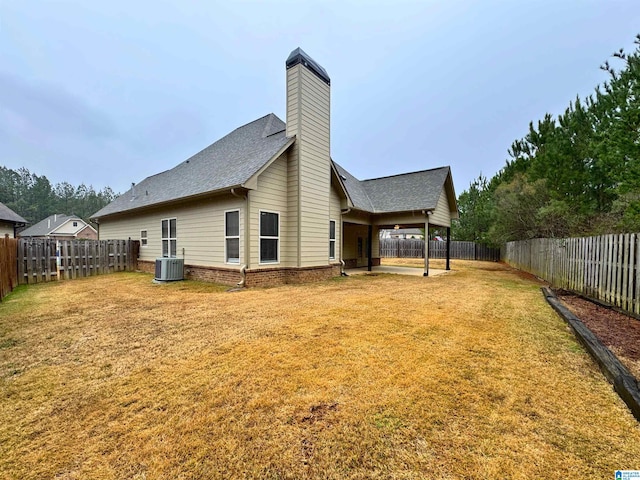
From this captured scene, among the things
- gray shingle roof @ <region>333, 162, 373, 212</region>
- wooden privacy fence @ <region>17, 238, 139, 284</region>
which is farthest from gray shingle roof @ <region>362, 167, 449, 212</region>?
wooden privacy fence @ <region>17, 238, 139, 284</region>

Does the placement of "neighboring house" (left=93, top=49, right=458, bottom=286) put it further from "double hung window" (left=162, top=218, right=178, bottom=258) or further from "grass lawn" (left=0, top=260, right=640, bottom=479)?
"grass lawn" (left=0, top=260, right=640, bottom=479)

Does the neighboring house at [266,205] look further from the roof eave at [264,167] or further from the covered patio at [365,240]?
the covered patio at [365,240]

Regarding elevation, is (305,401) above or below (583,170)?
below

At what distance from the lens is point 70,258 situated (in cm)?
1097

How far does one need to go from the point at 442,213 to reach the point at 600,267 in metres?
8.60

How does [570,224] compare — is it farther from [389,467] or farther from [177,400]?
[177,400]

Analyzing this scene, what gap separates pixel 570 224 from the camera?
1216 cm

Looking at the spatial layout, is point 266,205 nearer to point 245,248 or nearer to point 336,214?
point 245,248

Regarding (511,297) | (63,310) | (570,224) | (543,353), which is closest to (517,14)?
(570,224)

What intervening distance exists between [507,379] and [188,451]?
2960 millimetres

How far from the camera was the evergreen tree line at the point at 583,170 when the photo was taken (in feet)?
22.5

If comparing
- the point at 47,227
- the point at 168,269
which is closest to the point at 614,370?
the point at 168,269

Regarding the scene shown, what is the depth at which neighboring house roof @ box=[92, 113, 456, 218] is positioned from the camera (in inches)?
361

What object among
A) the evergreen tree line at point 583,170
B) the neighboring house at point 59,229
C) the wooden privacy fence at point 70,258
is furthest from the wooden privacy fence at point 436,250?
the neighboring house at point 59,229
